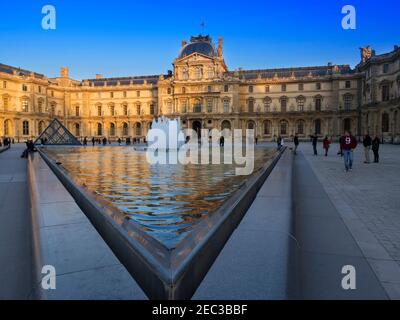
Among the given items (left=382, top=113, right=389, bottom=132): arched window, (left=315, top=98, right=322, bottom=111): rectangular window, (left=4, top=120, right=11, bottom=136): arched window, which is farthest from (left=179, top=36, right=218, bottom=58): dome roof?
(left=4, top=120, right=11, bottom=136): arched window

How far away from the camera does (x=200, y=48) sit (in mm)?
60906

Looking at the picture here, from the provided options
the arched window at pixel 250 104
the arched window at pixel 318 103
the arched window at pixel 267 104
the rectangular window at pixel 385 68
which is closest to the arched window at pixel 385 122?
the rectangular window at pixel 385 68

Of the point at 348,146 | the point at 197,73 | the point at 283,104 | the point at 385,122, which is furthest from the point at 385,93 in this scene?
the point at 348,146

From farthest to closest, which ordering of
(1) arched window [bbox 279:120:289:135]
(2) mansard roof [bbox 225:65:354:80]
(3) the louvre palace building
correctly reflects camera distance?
(1) arched window [bbox 279:120:289:135]
(2) mansard roof [bbox 225:65:354:80]
(3) the louvre palace building

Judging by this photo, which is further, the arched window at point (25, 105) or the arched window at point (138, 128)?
the arched window at point (138, 128)

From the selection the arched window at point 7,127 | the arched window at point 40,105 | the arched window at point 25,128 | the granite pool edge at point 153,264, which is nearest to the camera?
the granite pool edge at point 153,264

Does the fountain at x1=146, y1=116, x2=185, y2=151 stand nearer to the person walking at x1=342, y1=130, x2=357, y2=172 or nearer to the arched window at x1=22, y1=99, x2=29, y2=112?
the person walking at x1=342, y1=130, x2=357, y2=172

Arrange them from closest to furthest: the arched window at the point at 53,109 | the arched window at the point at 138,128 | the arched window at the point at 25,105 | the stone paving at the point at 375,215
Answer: the stone paving at the point at 375,215 → the arched window at the point at 25,105 → the arched window at the point at 53,109 → the arched window at the point at 138,128

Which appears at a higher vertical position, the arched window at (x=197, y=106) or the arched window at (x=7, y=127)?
the arched window at (x=197, y=106)

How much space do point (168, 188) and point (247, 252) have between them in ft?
14.4

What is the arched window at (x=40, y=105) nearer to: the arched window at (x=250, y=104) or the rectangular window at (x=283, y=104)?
the arched window at (x=250, y=104)

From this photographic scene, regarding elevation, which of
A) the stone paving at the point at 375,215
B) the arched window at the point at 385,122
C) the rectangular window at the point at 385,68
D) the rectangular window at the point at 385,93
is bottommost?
the stone paving at the point at 375,215

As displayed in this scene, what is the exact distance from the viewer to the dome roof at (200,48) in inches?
2383

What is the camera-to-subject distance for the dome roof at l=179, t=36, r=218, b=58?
199 feet
